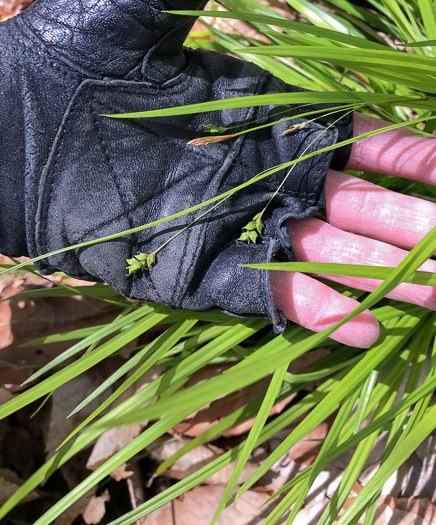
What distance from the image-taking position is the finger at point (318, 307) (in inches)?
32.0

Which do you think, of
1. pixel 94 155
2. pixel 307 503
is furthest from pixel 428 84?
pixel 307 503

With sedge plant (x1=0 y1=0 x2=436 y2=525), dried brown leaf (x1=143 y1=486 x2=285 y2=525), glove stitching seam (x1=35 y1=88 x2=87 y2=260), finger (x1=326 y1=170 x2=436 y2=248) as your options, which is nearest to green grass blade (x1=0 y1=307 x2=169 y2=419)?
sedge plant (x1=0 y1=0 x2=436 y2=525)

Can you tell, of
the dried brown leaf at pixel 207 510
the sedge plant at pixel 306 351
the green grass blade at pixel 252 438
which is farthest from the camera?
the dried brown leaf at pixel 207 510

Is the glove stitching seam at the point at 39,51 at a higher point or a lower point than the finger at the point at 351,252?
higher

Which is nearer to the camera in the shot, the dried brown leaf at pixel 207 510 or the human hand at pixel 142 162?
the human hand at pixel 142 162

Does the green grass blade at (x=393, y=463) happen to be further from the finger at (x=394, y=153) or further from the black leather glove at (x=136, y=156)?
the finger at (x=394, y=153)

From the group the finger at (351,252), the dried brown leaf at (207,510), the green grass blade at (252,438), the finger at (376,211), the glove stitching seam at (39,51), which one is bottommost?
the dried brown leaf at (207,510)

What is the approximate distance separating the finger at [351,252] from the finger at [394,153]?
0.49 feet

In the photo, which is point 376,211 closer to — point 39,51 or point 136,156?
point 136,156

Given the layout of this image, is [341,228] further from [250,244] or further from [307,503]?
[307,503]

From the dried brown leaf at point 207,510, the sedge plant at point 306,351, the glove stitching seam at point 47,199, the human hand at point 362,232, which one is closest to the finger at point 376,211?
the human hand at point 362,232

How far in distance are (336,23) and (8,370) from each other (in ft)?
3.97

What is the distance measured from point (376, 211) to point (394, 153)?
0.11m

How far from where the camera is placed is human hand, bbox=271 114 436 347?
826 millimetres
